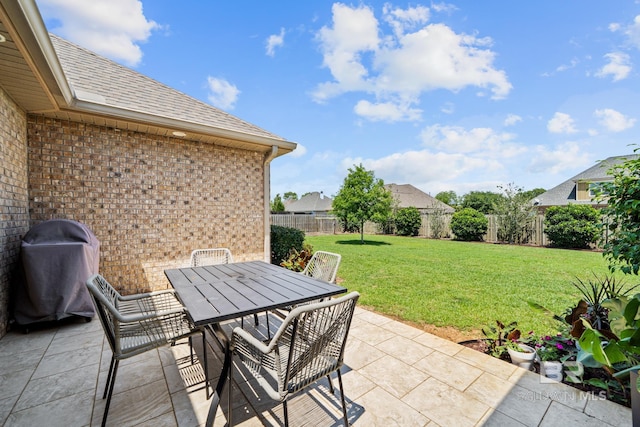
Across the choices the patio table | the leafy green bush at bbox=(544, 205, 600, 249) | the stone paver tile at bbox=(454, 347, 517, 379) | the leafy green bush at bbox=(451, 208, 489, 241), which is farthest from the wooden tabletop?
the leafy green bush at bbox=(451, 208, 489, 241)

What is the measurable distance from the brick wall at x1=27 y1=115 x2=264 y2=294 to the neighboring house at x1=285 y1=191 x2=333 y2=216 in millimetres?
26737

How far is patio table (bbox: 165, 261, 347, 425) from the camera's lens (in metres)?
1.71

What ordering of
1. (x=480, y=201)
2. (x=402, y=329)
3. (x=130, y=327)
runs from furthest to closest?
(x=480, y=201)
(x=402, y=329)
(x=130, y=327)

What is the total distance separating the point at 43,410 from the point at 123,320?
42.8 inches

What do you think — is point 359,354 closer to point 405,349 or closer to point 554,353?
point 405,349

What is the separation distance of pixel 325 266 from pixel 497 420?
1.96m

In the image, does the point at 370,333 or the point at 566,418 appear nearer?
the point at 566,418

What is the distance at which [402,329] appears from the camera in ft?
10.7

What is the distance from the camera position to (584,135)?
8.91 meters

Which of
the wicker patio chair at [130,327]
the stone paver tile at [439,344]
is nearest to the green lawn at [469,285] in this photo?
the stone paver tile at [439,344]

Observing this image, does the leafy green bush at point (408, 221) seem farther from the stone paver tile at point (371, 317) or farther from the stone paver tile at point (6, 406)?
the stone paver tile at point (6, 406)

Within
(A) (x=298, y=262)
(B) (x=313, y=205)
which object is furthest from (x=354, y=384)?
(B) (x=313, y=205)

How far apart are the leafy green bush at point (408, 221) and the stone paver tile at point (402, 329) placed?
13.8 meters

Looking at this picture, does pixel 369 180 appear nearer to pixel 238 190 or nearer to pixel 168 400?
pixel 238 190
